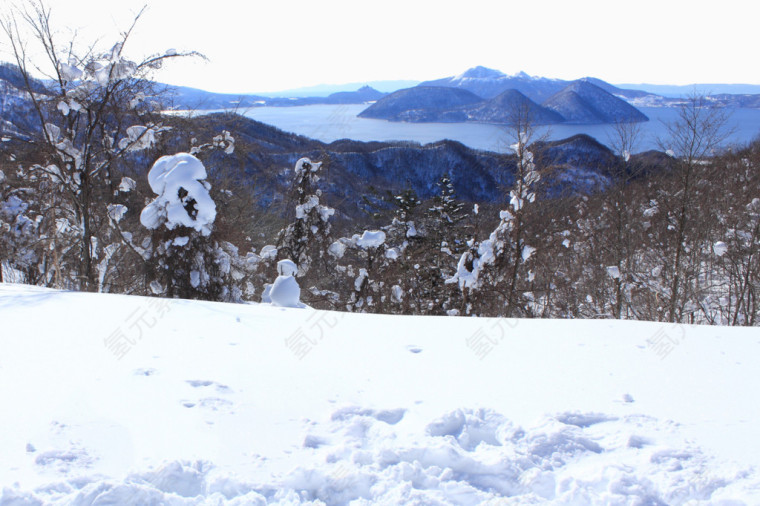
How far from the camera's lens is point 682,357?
3998 millimetres

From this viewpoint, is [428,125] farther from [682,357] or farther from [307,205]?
[682,357]

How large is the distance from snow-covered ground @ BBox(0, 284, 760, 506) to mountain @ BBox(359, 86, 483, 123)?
143m

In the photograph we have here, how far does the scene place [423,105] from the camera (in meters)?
164

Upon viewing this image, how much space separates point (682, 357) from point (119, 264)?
12.8m

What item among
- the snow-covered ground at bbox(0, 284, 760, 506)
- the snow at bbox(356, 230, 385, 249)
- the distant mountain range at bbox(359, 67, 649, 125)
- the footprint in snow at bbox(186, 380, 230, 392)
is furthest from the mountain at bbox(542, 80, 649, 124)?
the footprint in snow at bbox(186, 380, 230, 392)

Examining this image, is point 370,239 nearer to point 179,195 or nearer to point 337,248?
point 337,248

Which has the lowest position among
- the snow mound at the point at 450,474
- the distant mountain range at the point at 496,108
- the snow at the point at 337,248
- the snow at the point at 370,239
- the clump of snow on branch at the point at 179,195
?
the snow at the point at 337,248

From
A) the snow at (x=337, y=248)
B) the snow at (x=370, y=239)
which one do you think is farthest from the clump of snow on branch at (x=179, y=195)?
the snow at (x=370, y=239)

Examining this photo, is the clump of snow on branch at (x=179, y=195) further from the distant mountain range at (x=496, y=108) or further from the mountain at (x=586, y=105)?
the mountain at (x=586, y=105)

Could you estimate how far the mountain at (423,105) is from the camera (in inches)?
5787

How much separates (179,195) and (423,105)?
16582 centimetres

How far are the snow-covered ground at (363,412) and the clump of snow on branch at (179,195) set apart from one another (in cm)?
345

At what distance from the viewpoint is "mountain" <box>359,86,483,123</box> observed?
147 m

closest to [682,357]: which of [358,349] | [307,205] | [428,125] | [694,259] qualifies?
[358,349]
